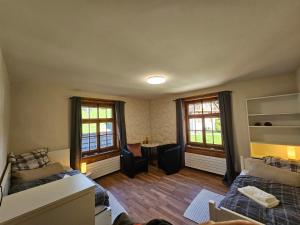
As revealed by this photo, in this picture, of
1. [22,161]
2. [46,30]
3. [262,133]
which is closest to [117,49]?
[46,30]

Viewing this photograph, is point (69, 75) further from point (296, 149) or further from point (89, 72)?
point (296, 149)

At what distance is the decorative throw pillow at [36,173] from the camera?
218cm

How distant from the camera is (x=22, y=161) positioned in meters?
2.43

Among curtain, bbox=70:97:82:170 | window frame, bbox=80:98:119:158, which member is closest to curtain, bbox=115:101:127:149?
window frame, bbox=80:98:119:158

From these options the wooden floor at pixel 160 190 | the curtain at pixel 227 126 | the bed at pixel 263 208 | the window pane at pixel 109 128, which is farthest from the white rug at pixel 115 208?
the curtain at pixel 227 126

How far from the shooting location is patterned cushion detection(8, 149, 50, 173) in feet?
7.64

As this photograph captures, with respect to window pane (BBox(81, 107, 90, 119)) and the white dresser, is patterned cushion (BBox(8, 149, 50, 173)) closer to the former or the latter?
window pane (BBox(81, 107, 90, 119))

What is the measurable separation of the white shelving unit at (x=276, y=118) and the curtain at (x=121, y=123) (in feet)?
10.4

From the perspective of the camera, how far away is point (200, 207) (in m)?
2.37

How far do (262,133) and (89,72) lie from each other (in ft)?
12.2

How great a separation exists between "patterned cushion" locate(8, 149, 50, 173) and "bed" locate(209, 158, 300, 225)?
2882mm

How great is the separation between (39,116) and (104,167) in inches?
76.5

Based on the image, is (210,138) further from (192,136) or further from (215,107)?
(215,107)

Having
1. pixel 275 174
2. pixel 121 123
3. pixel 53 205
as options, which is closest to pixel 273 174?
pixel 275 174
